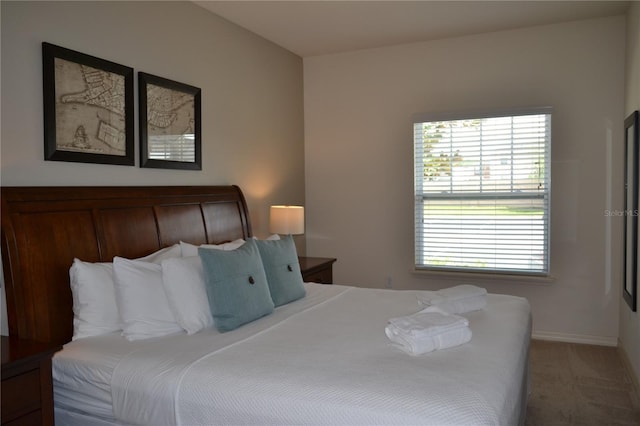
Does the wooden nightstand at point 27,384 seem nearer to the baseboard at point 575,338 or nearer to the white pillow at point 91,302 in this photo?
the white pillow at point 91,302

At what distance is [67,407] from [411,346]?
5.25 ft

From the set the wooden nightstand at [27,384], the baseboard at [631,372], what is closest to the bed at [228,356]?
the wooden nightstand at [27,384]

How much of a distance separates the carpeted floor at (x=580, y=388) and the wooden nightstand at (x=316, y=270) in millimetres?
1886

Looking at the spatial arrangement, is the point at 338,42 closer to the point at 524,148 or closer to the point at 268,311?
the point at 524,148

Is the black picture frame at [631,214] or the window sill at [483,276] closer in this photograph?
the black picture frame at [631,214]

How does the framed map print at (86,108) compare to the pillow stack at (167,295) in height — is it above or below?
above

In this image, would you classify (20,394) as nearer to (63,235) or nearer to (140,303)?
(140,303)

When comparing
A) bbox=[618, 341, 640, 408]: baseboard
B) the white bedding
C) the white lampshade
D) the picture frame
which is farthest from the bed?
the white lampshade

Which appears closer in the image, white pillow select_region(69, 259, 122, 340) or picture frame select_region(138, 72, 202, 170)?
white pillow select_region(69, 259, 122, 340)

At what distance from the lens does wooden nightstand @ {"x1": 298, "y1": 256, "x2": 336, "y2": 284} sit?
427 centimetres

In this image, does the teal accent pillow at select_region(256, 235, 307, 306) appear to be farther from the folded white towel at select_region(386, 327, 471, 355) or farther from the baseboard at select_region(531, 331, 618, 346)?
the baseboard at select_region(531, 331, 618, 346)

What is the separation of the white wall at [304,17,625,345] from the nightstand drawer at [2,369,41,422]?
3692 millimetres

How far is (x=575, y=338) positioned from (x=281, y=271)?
296cm

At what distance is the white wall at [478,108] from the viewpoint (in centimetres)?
435
